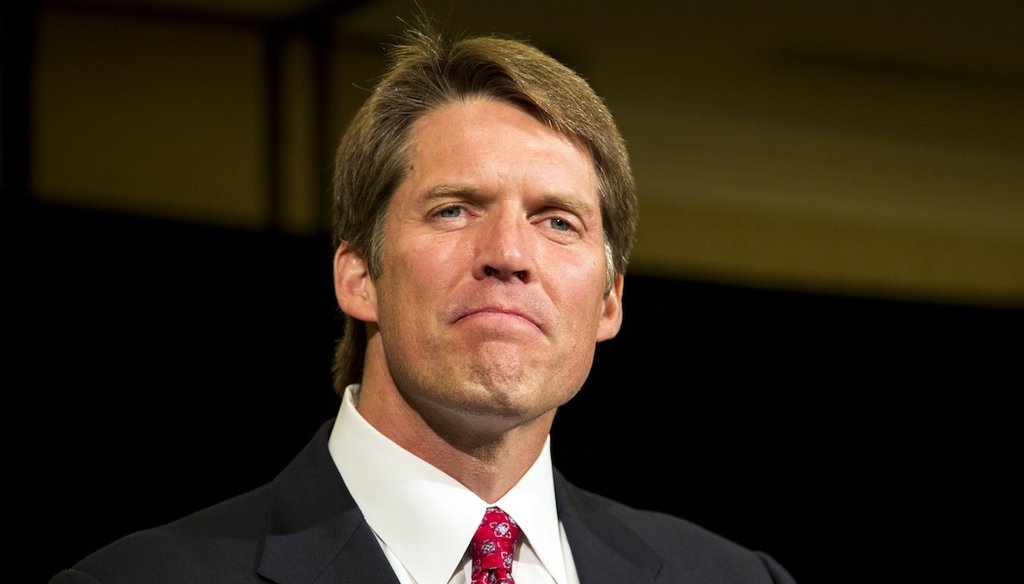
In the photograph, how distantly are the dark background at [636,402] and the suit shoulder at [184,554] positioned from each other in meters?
0.88

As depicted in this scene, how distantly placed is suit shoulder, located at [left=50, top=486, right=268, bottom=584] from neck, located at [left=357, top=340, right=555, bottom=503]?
23cm

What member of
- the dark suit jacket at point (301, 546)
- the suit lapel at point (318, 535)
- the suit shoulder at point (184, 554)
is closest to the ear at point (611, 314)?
the dark suit jacket at point (301, 546)

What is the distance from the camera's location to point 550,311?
1.97 meters

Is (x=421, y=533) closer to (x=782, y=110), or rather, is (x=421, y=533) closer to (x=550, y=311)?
(x=550, y=311)

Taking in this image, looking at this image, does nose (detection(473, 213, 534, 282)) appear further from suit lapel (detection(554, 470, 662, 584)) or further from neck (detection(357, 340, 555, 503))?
suit lapel (detection(554, 470, 662, 584))

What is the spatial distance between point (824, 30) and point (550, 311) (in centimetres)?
194

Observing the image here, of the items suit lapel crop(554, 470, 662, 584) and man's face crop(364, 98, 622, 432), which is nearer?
man's face crop(364, 98, 622, 432)

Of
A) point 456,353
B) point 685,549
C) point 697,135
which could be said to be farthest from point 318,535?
point 697,135

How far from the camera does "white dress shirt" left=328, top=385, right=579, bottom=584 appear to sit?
1.96 metres

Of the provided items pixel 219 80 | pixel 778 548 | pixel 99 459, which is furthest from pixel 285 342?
pixel 778 548

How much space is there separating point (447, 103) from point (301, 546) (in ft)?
2.21

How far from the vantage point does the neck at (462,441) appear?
2.00 meters

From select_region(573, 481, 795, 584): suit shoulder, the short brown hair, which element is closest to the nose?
the short brown hair

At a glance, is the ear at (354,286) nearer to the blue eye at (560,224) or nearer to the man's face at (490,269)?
the man's face at (490,269)
